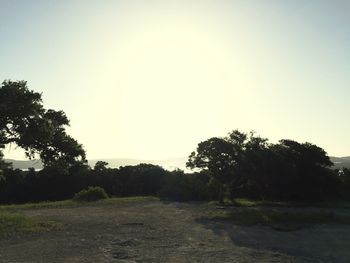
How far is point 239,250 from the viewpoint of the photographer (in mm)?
14516

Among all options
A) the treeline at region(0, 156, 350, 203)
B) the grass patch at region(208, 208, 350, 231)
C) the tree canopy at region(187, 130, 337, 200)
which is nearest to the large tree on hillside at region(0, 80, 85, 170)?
the treeline at region(0, 156, 350, 203)

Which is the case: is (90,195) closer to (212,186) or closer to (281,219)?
(212,186)

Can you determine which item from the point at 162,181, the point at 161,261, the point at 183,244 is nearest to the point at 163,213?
the point at 183,244

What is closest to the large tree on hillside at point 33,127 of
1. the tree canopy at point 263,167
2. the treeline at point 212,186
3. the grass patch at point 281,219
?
the treeline at point 212,186

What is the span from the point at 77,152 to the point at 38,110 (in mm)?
3461

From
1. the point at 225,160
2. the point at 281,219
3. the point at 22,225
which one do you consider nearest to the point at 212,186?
the point at 225,160

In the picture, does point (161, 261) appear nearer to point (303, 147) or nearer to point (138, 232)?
point (138, 232)

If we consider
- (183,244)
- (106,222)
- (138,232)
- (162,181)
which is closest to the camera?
(183,244)

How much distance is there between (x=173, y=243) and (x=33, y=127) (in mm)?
→ 11464

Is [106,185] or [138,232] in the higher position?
[106,185]

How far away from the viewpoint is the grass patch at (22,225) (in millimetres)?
18216

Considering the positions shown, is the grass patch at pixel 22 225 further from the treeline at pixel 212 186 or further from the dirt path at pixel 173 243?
the treeline at pixel 212 186

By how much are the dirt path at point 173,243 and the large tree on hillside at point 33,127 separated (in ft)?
14.6

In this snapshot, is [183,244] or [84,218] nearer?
[183,244]
